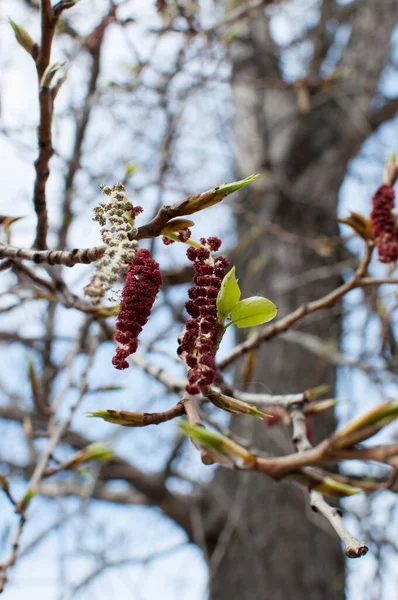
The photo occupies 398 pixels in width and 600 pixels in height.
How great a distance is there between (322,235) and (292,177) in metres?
0.52

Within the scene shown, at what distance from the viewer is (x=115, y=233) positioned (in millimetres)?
569

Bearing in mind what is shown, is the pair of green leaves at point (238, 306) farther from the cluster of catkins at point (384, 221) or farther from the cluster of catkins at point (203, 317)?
the cluster of catkins at point (384, 221)

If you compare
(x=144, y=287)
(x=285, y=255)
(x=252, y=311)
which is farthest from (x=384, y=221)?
(x=285, y=255)

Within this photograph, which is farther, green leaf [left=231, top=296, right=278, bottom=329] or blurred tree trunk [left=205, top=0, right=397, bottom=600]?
blurred tree trunk [left=205, top=0, right=397, bottom=600]

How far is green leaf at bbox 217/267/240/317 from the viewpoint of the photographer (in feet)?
1.88

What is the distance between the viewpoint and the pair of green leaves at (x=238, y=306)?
0.57 meters

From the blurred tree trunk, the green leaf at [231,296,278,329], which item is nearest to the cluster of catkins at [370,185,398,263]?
the green leaf at [231,296,278,329]

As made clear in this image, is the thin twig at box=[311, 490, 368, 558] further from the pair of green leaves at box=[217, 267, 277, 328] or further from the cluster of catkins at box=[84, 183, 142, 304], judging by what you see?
the cluster of catkins at box=[84, 183, 142, 304]

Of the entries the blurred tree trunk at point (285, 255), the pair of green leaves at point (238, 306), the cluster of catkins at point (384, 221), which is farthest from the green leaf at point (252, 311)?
the blurred tree trunk at point (285, 255)

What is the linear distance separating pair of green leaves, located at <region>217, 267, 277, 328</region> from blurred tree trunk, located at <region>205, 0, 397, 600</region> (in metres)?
1.49

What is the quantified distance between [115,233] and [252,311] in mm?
161

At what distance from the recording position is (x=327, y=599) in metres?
2.24

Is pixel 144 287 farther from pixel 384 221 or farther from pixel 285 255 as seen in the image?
pixel 285 255

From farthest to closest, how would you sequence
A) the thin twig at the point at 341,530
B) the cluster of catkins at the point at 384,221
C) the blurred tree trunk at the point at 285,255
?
the blurred tree trunk at the point at 285,255, the cluster of catkins at the point at 384,221, the thin twig at the point at 341,530
